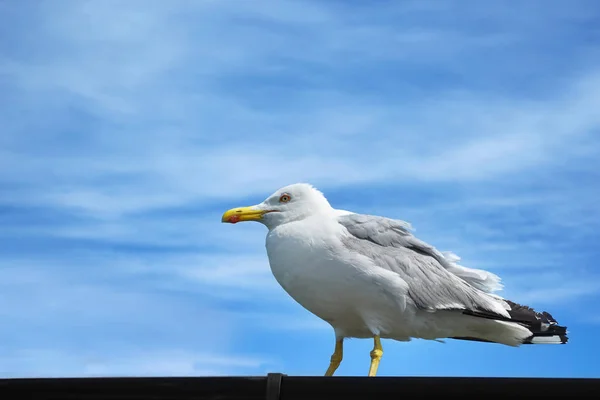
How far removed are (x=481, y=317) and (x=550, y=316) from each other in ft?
2.49

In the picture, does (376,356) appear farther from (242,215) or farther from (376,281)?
(242,215)

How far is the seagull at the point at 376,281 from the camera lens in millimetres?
5910

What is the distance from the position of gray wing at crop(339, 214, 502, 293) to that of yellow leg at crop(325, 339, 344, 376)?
0.88 m

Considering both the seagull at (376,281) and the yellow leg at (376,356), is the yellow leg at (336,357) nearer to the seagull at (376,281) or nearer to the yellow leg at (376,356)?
the seagull at (376,281)

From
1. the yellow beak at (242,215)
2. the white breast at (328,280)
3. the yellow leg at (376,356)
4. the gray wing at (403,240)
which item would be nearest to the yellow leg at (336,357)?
the white breast at (328,280)

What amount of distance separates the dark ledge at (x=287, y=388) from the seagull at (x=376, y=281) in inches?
126

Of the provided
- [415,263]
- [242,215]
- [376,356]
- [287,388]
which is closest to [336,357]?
[376,356]

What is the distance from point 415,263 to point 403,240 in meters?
0.26

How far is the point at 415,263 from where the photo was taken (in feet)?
20.7

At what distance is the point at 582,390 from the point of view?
250 centimetres

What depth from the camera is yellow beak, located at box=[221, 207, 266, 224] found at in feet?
21.9

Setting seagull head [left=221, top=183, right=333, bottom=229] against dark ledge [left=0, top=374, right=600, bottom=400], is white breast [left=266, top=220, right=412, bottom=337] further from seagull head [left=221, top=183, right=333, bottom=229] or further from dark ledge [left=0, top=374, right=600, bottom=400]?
dark ledge [left=0, top=374, right=600, bottom=400]

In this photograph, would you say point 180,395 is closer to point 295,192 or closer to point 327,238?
point 327,238

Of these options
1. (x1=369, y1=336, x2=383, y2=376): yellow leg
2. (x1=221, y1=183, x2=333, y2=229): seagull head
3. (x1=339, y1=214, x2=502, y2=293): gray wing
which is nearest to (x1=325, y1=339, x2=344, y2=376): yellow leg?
(x1=369, y1=336, x2=383, y2=376): yellow leg
